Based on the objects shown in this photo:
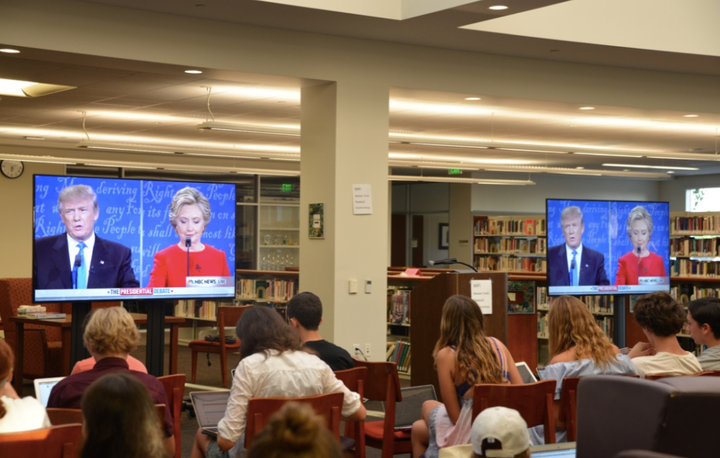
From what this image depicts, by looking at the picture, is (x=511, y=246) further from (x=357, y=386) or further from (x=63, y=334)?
(x=357, y=386)

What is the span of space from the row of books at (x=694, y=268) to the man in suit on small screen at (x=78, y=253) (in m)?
8.78

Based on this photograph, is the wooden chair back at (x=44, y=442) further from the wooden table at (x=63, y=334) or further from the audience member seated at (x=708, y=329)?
the wooden table at (x=63, y=334)

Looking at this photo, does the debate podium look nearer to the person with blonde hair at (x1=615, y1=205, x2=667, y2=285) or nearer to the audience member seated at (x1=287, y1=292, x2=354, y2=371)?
the person with blonde hair at (x1=615, y1=205, x2=667, y2=285)

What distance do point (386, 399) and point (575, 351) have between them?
3.37 feet

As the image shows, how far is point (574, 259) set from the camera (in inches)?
282

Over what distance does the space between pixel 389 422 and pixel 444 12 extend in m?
2.97

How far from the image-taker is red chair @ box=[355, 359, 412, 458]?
4.48 metres

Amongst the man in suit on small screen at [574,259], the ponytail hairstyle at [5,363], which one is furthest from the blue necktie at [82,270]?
the man in suit on small screen at [574,259]

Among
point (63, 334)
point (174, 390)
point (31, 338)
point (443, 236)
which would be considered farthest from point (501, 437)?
point (443, 236)

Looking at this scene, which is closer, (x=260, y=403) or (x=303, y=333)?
(x=260, y=403)

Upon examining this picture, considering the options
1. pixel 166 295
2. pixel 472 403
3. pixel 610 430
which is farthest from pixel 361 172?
pixel 610 430

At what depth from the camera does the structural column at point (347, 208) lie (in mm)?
6762

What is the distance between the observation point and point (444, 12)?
5945 millimetres

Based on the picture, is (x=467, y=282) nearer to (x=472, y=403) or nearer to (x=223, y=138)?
(x=472, y=403)
